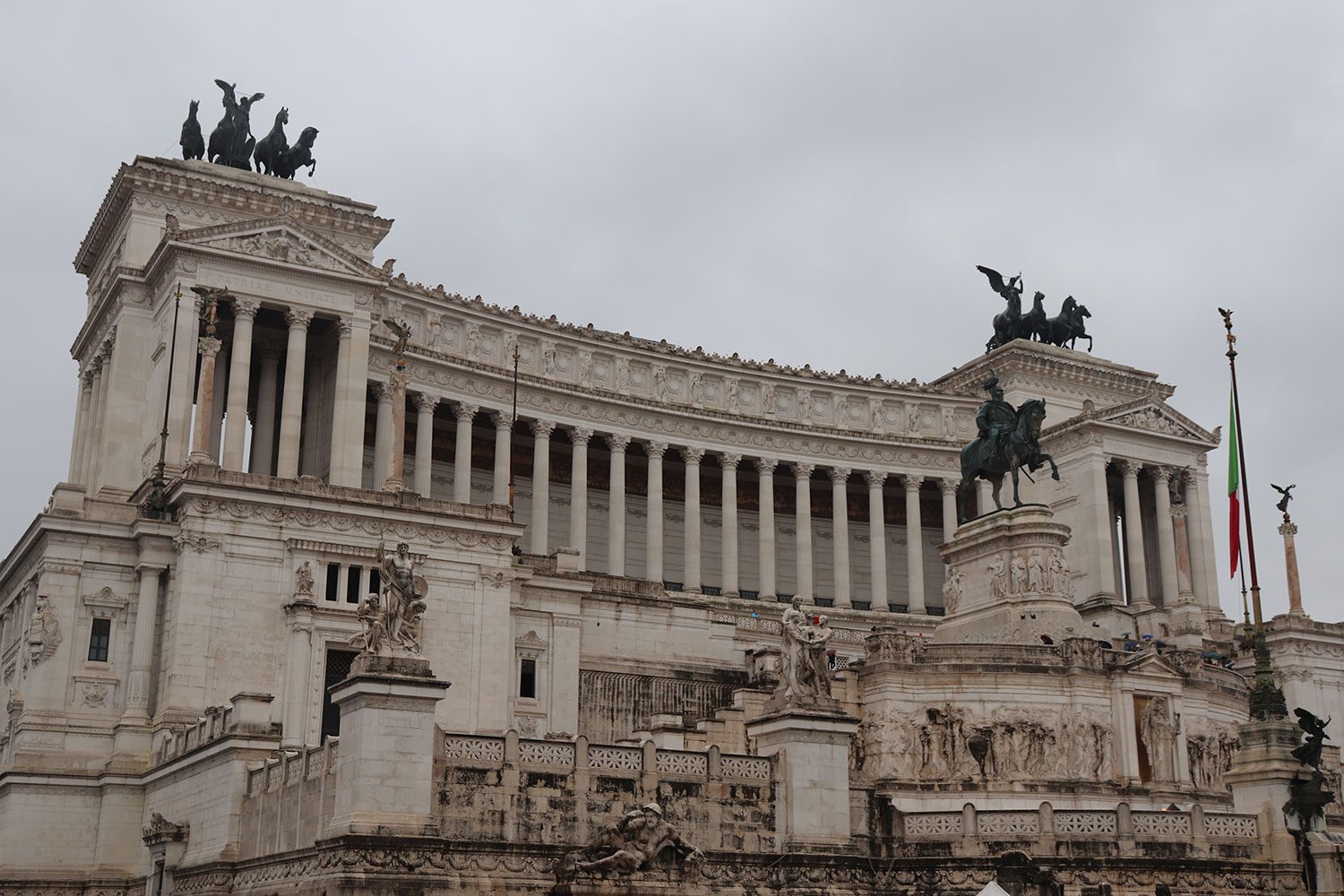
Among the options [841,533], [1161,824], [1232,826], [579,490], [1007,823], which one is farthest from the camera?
[841,533]

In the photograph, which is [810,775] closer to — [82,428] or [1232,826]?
[1232,826]

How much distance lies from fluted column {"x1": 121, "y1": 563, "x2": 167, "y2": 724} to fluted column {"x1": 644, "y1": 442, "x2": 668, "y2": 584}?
3364 centimetres

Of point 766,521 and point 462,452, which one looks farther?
point 766,521

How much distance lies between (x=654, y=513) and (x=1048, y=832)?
46316mm

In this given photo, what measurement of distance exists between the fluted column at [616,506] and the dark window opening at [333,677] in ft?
93.6

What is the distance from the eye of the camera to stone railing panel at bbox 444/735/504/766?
107 ft

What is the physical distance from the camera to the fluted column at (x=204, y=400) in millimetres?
58031

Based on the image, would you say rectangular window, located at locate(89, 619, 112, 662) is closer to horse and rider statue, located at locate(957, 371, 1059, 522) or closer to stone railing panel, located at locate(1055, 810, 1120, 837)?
stone railing panel, located at locate(1055, 810, 1120, 837)

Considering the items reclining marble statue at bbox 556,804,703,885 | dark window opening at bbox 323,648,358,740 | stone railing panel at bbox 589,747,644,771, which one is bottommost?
reclining marble statue at bbox 556,804,703,885

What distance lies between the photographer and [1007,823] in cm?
3762

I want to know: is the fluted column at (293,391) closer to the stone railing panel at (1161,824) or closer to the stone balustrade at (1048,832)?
the stone balustrade at (1048,832)

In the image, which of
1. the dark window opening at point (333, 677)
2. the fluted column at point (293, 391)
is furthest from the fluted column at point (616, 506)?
the dark window opening at point (333, 677)

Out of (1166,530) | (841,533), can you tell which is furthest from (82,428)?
(1166,530)

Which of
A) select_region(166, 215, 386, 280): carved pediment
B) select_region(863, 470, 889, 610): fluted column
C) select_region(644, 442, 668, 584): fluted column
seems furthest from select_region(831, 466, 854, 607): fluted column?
select_region(166, 215, 386, 280): carved pediment
